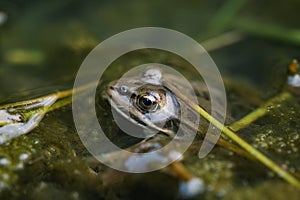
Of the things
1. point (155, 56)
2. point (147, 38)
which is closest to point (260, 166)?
point (155, 56)

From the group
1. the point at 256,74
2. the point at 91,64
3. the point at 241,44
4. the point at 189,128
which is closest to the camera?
the point at 189,128

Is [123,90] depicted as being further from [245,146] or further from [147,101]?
[245,146]

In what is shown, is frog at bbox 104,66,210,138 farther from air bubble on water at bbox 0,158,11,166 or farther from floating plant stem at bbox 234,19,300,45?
floating plant stem at bbox 234,19,300,45

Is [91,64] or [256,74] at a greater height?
[91,64]

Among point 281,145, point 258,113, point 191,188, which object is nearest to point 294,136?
point 281,145

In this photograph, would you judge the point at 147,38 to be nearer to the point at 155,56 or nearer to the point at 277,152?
the point at 155,56

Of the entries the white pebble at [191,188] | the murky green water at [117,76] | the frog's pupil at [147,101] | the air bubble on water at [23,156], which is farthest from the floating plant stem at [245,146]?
the air bubble on water at [23,156]

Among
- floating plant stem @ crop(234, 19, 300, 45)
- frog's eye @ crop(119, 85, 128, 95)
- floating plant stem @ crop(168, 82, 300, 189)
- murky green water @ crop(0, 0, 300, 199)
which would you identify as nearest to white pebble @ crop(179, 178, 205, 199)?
murky green water @ crop(0, 0, 300, 199)
